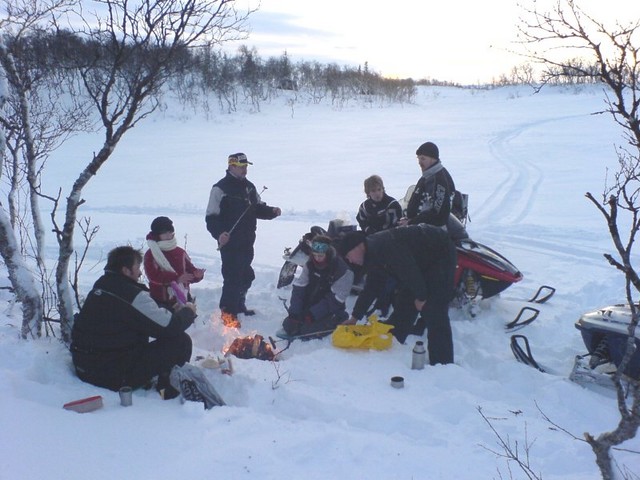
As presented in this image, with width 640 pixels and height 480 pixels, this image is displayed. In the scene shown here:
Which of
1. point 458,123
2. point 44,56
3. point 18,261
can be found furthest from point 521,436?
point 458,123

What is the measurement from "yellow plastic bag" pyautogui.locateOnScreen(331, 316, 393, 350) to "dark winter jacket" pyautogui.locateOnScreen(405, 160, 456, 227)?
3.38ft

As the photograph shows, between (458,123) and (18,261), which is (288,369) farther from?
(458,123)

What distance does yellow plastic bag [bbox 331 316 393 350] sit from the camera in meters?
4.52

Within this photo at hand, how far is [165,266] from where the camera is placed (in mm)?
4645

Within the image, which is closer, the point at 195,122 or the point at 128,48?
the point at 128,48

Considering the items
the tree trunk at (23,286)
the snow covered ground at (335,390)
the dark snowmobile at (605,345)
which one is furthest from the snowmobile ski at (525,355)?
the tree trunk at (23,286)

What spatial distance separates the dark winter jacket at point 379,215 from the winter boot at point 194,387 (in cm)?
261

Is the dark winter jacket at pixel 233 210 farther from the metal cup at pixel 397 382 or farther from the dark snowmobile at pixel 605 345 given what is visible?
the dark snowmobile at pixel 605 345

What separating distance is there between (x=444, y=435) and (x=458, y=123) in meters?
21.2

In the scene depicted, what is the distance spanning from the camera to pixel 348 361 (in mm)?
4336

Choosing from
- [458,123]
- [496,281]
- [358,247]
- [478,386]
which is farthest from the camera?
[458,123]

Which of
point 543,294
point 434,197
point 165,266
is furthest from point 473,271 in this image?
point 165,266

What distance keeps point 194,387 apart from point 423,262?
2.01 m

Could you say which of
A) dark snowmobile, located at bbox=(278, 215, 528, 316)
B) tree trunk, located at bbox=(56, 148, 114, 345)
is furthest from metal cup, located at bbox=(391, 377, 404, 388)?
tree trunk, located at bbox=(56, 148, 114, 345)
